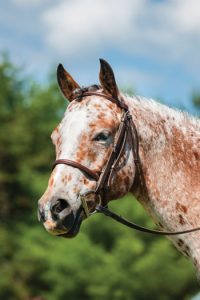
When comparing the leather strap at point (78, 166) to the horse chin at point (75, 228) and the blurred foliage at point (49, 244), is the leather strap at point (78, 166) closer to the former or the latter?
the horse chin at point (75, 228)

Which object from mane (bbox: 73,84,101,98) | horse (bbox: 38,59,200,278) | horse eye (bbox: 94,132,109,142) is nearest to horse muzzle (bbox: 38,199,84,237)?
horse (bbox: 38,59,200,278)

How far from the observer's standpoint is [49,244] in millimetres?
35312

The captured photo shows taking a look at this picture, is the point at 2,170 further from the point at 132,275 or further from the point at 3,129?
the point at 132,275

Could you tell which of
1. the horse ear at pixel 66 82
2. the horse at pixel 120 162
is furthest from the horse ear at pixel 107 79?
the horse ear at pixel 66 82

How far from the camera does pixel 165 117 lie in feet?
18.2

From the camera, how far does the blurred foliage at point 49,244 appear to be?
1223 inches

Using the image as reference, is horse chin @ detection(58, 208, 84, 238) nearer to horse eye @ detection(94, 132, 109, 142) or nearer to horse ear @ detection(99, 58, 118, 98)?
horse eye @ detection(94, 132, 109, 142)

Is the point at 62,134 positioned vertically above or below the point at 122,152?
above

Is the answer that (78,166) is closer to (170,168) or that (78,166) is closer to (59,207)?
(59,207)

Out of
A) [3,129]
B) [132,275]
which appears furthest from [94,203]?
[3,129]

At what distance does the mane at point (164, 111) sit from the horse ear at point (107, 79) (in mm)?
197

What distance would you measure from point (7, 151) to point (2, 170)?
4.31 feet

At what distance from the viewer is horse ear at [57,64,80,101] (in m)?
5.74

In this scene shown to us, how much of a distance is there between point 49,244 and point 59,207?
30831 mm
